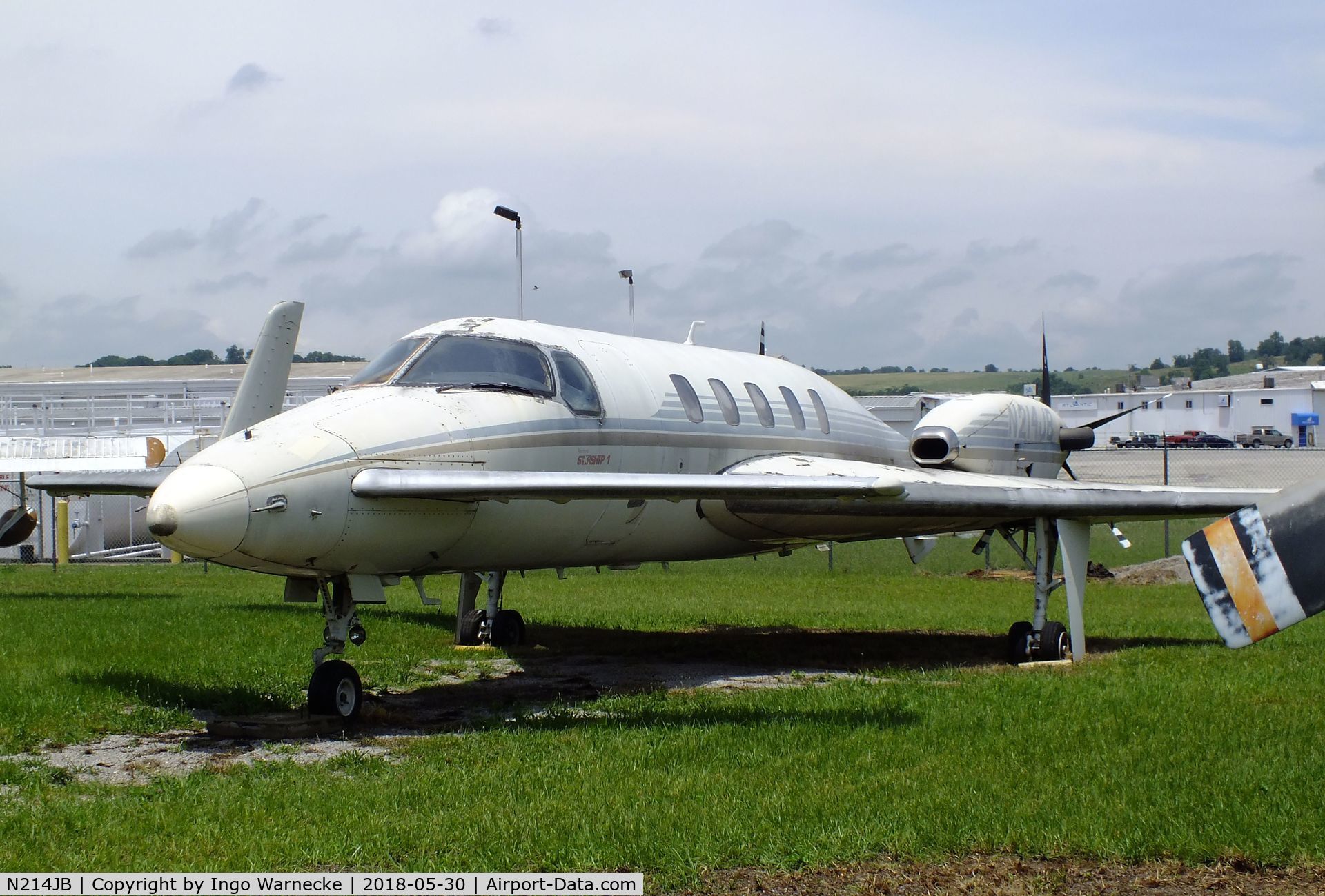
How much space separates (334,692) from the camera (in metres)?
9.48

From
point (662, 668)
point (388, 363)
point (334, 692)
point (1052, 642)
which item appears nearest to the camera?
point (334, 692)

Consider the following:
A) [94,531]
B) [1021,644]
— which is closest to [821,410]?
[1021,644]

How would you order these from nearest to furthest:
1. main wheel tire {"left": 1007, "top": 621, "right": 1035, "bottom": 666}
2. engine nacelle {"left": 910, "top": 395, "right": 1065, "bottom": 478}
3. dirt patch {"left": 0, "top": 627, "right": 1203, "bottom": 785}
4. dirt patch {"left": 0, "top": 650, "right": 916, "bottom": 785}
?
dirt patch {"left": 0, "top": 650, "right": 916, "bottom": 785}, dirt patch {"left": 0, "top": 627, "right": 1203, "bottom": 785}, main wheel tire {"left": 1007, "top": 621, "right": 1035, "bottom": 666}, engine nacelle {"left": 910, "top": 395, "right": 1065, "bottom": 478}

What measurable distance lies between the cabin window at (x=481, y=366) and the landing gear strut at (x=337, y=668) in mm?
1788

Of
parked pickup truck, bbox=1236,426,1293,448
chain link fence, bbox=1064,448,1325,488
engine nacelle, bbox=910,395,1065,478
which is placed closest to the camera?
engine nacelle, bbox=910,395,1065,478

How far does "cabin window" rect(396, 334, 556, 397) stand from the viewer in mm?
10398

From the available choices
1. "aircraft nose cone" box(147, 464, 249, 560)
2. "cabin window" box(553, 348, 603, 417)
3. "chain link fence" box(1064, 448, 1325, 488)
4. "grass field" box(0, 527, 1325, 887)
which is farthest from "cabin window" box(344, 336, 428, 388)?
"chain link fence" box(1064, 448, 1325, 488)

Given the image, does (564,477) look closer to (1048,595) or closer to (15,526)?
(1048,595)

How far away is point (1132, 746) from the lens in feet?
27.0

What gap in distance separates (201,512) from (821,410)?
345 inches

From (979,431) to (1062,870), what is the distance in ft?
34.8

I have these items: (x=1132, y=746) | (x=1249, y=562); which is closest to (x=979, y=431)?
(x=1132, y=746)

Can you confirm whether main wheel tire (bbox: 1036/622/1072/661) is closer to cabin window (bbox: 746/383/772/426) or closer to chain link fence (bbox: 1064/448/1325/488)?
cabin window (bbox: 746/383/772/426)

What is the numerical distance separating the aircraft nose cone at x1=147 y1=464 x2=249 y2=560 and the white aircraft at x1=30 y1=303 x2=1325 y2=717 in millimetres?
14
